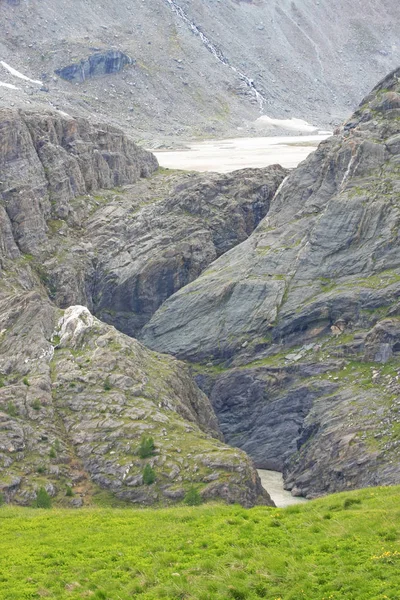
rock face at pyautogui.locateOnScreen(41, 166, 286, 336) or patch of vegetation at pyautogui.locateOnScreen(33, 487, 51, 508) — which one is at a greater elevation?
rock face at pyautogui.locateOnScreen(41, 166, 286, 336)

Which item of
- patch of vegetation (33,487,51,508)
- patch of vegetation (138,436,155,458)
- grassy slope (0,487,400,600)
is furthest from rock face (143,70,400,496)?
grassy slope (0,487,400,600)

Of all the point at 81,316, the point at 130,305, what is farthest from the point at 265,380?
the point at 130,305

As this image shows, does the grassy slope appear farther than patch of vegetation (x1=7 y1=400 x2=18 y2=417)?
No

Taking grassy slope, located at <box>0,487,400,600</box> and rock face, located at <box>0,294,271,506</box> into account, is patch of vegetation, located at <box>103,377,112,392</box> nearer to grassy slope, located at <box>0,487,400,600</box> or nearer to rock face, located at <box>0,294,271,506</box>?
rock face, located at <box>0,294,271,506</box>

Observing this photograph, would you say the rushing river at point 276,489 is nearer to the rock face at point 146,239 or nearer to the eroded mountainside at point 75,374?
the eroded mountainside at point 75,374

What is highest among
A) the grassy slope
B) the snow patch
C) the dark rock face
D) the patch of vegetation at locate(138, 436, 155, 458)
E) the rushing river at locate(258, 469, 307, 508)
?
the dark rock face

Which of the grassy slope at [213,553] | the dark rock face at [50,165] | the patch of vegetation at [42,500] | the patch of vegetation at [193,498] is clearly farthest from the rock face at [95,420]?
the dark rock face at [50,165]

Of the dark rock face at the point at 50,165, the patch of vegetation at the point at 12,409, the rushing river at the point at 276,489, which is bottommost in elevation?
the rushing river at the point at 276,489
